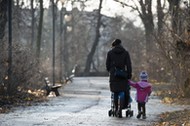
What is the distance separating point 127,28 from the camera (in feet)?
318

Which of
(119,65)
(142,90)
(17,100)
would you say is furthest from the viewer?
(17,100)

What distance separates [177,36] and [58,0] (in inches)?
1147

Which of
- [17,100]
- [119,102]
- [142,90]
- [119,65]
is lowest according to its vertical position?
[17,100]

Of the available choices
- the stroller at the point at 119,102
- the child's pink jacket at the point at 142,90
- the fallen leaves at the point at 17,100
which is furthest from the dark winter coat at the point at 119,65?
the fallen leaves at the point at 17,100

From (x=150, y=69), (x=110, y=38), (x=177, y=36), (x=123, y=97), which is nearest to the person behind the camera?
(x=123, y=97)

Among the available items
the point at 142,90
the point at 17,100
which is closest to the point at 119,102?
the point at 142,90

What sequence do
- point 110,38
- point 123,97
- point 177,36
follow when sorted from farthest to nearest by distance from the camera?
point 110,38
point 177,36
point 123,97

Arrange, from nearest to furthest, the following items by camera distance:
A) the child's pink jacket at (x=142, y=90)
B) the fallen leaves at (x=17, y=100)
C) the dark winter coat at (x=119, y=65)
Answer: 1. the dark winter coat at (x=119, y=65)
2. the child's pink jacket at (x=142, y=90)
3. the fallen leaves at (x=17, y=100)

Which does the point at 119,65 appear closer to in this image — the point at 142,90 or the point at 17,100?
the point at 142,90

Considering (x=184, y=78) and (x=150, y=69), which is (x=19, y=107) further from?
(x=150, y=69)

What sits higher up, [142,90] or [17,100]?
[142,90]

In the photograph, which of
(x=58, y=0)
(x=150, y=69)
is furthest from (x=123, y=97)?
(x=58, y=0)

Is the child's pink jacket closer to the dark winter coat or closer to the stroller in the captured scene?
the stroller

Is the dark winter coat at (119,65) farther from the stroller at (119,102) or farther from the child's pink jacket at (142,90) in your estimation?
the child's pink jacket at (142,90)
